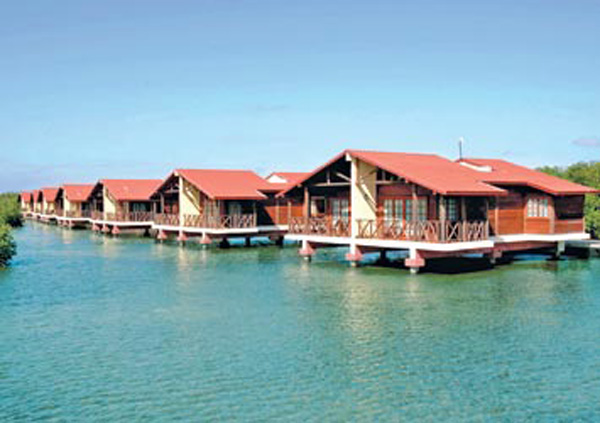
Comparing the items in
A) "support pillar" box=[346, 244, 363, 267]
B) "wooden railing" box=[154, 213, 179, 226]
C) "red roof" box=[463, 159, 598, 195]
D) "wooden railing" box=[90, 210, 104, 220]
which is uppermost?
"red roof" box=[463, 159, 598, 195]

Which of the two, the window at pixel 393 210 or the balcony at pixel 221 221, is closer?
the window at pixel 393 210

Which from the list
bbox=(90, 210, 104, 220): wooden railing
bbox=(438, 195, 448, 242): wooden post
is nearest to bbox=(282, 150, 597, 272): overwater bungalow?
bbox=(438, 195, 448, 242): wooden post

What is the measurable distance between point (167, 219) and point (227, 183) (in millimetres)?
6990

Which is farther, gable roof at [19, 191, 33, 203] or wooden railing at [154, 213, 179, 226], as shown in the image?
gable roof at [19, 191, 33, 203]

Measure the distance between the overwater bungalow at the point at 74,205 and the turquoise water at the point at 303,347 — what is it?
4393 centimetres

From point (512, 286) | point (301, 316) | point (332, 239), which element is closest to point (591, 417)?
point (301, 316)

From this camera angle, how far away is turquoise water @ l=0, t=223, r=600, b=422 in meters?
11.9

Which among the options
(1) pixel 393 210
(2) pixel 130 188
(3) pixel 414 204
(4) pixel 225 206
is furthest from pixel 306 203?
(2) pixel 130 188

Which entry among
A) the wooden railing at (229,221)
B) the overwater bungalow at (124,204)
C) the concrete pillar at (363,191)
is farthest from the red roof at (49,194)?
the concrete pillar at (363,191)

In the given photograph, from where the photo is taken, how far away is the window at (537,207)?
103 feet

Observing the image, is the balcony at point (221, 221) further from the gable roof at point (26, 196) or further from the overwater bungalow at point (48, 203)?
the gable roof at point (26, 196)

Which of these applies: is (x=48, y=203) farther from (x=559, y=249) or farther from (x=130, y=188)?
(x=559, y=249)

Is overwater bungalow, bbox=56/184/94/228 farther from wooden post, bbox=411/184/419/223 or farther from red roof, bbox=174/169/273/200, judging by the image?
wooden post, bbox=411/184/419/223

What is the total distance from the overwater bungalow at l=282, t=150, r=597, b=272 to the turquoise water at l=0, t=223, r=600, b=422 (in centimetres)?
199
